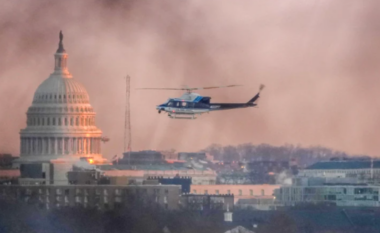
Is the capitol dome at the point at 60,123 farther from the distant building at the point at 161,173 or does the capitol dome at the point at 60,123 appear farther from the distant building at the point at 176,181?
the distant building at the point at 176,181

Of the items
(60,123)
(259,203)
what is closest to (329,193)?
(259,203)

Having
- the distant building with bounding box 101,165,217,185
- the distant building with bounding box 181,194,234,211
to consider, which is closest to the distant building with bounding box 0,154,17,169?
the distant building with bounding box 181,194,234,211

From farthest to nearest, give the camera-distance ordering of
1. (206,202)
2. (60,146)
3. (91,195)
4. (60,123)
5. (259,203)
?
(60,123) → (60,146) → (259,203) → (206,202) → (91,195)

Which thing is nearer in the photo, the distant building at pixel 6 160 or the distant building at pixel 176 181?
the distant building at pixel 6 160

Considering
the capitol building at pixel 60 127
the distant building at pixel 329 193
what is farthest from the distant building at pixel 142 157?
the distant building at pixel 329 193

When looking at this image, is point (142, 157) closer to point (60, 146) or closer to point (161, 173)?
point (161, 173)

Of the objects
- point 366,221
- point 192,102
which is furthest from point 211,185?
point 192,102
